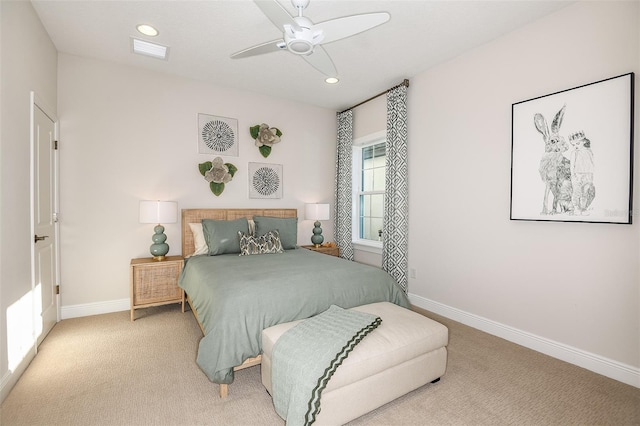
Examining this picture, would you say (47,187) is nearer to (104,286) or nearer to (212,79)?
(104,286)

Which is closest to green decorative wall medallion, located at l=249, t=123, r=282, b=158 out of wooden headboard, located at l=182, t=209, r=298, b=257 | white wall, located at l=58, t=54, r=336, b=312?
white wall, located at l=58, t=54, r=336, b=312

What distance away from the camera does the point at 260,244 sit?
3518 millimetres

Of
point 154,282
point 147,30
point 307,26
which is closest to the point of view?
point 307,26

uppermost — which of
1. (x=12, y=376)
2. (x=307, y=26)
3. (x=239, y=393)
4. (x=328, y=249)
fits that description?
(x=307, y=26)

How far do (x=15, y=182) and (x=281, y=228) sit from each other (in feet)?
7.89

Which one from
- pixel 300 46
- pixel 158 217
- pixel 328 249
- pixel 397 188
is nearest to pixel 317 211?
pixel 328 249

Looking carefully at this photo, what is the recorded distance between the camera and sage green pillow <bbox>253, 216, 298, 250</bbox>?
12.3 ft

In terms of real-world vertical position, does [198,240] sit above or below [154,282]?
above

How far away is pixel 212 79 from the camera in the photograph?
12.7ft

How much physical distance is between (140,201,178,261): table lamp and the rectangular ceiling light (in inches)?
62.2

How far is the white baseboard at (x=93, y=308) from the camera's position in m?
3.29

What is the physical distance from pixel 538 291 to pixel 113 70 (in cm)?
492

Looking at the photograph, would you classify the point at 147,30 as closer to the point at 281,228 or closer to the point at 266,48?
the point at 266,48

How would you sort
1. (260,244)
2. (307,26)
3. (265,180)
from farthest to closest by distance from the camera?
(265,180) < (260,244) < (307,26)
